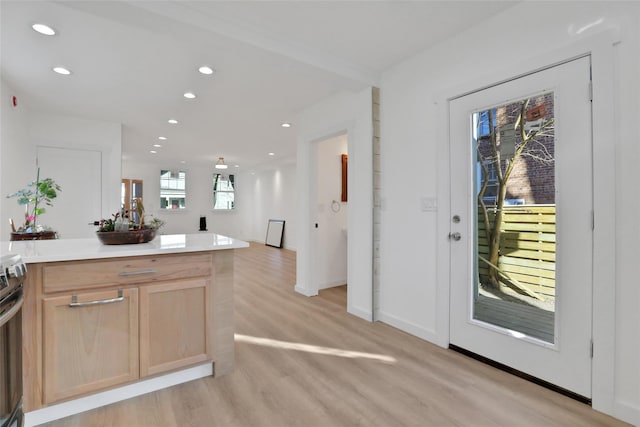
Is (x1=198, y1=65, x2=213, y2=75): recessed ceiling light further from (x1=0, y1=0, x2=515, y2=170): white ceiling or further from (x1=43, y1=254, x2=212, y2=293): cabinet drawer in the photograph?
(x1=43, y1=254, x2=212, y2=293): cabinet drawer

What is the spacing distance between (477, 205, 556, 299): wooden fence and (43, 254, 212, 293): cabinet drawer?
2.08m

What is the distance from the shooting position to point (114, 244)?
1.96 m

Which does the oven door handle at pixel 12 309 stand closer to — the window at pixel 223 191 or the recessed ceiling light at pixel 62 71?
the recessed ceiling light at pixel 62 71

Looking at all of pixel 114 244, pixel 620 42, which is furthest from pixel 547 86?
pixel 114 244

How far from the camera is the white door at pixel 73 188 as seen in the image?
455 cm

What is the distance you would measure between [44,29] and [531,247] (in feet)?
12.9

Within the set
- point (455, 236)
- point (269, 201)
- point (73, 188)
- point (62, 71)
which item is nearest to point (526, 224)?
point (455, 236)

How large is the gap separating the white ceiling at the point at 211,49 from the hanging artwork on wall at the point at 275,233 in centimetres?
499

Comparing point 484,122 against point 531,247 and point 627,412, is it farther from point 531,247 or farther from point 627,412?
point 627,412

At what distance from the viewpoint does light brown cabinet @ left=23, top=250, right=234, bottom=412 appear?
158 cm

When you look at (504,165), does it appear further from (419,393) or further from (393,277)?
(419,393)

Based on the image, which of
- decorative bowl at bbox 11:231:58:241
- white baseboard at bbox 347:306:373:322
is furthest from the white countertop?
white baseboard at bbox 347:306:373:322

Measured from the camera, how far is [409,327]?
280cm

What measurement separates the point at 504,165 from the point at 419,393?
1641 millimetres
